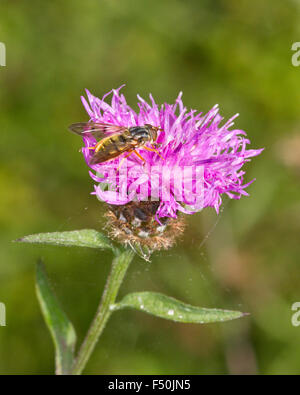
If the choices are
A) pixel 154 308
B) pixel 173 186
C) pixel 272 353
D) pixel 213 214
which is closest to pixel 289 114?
pixel 213 214

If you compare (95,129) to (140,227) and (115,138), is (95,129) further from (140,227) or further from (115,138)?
(140,227)

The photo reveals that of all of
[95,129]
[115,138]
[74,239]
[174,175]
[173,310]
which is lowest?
[173,310]

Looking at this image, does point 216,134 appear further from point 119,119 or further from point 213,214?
point 213,214

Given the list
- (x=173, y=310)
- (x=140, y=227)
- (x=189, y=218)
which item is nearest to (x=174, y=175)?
(x=140, y=227)

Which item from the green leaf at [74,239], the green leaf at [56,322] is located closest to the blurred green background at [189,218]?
the green leaf at [56,322]

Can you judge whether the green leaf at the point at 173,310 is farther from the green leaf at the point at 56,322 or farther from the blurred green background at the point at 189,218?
the blurred green background at the point at 189,218

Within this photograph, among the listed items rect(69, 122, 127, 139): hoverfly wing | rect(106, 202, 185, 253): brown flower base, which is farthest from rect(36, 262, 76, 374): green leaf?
rect(69, 122, 127, 139): hoverfly wing
